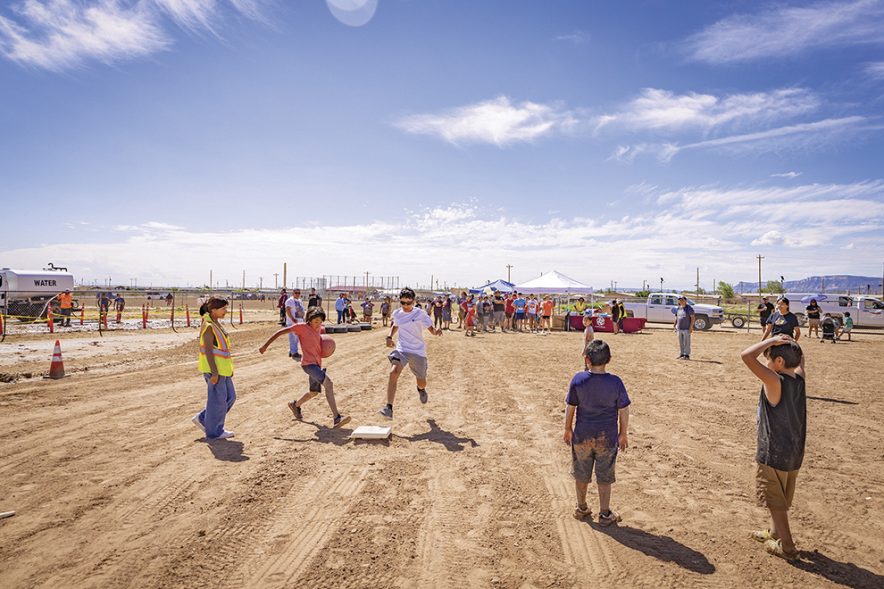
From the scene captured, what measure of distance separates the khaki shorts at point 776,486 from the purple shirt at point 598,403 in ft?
3.33

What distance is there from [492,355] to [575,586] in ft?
36.2

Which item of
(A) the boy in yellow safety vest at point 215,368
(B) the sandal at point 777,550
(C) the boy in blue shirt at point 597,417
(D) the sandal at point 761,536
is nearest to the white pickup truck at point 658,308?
(D) the sandal at point 761,536

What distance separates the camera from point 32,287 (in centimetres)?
2741

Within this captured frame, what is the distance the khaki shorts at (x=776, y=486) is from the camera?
3.29 m

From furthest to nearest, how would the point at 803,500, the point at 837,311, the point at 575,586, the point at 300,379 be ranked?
the point at 837,311 < the point at 300,379 < the point at 803,500 < the point at 575,586

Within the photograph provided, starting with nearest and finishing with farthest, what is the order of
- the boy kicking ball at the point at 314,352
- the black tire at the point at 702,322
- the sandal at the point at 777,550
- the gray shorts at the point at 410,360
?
the sandal at the point at 777,550, the boy kicking ball at the point at 314,352, the gray shorts at the point at 410,360, the black tire at the point at 702,322

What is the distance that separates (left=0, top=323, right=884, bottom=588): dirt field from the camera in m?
3.21

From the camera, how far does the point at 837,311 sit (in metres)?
27.8

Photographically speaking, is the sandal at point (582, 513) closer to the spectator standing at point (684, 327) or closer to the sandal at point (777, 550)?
the sandal at point (777, 550)

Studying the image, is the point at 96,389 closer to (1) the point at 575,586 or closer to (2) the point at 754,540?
(1) the point at 575,586

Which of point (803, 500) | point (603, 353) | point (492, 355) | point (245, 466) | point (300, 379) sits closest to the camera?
point (603, 353)

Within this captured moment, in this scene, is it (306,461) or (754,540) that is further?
(306,461)

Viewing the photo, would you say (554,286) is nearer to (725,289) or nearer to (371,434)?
(371,434)

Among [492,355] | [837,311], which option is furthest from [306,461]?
[837,311]
